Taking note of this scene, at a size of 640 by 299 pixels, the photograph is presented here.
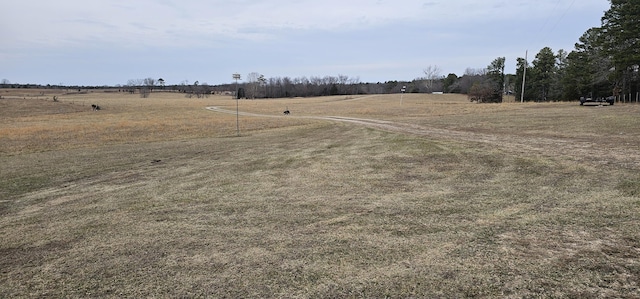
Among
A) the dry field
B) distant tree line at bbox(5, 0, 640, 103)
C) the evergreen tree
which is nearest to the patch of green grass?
the dry field

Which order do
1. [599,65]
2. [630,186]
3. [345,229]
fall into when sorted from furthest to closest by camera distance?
1. [599,65]
2. [630,186]
3. [345,229]

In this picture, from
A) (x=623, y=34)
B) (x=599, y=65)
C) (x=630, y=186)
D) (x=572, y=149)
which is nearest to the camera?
(x=630, y=186)

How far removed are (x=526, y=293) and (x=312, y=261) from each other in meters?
2.07

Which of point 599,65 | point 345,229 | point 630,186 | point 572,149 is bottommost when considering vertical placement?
point 345,229

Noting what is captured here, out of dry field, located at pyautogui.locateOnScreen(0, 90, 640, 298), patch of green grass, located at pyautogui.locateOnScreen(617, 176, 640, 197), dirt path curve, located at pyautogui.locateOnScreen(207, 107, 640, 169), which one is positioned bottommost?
dry field, located at pyautogui.locateOnScreen(0, 90, 640, 298)

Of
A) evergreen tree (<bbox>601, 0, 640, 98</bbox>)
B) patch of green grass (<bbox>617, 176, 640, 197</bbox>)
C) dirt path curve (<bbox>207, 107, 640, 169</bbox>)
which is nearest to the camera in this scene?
patch of green grass (<bbox>617, 176, 640, 197</bbox>)

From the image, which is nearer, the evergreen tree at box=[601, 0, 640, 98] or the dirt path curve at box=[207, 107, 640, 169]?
the dirt path curve at box=[207, 107, 640, 169]

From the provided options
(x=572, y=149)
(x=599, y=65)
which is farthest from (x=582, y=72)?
(x=572, y=149)

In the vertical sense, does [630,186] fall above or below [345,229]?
above

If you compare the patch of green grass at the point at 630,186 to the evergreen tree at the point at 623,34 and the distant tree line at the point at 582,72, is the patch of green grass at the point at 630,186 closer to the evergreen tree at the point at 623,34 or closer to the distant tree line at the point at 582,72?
the distant tree line at the point at 582,72

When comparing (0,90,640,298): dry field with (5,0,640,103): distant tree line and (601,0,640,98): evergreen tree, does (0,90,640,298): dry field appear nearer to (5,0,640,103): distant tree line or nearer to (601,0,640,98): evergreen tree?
(5,0,640,103): distant tree line

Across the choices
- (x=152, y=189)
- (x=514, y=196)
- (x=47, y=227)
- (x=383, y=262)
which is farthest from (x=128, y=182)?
(x=514, y=196)

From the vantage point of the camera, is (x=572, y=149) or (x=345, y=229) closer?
(x=345, y=229)

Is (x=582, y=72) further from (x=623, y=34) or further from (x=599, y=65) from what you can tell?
(x=623, y=34)
